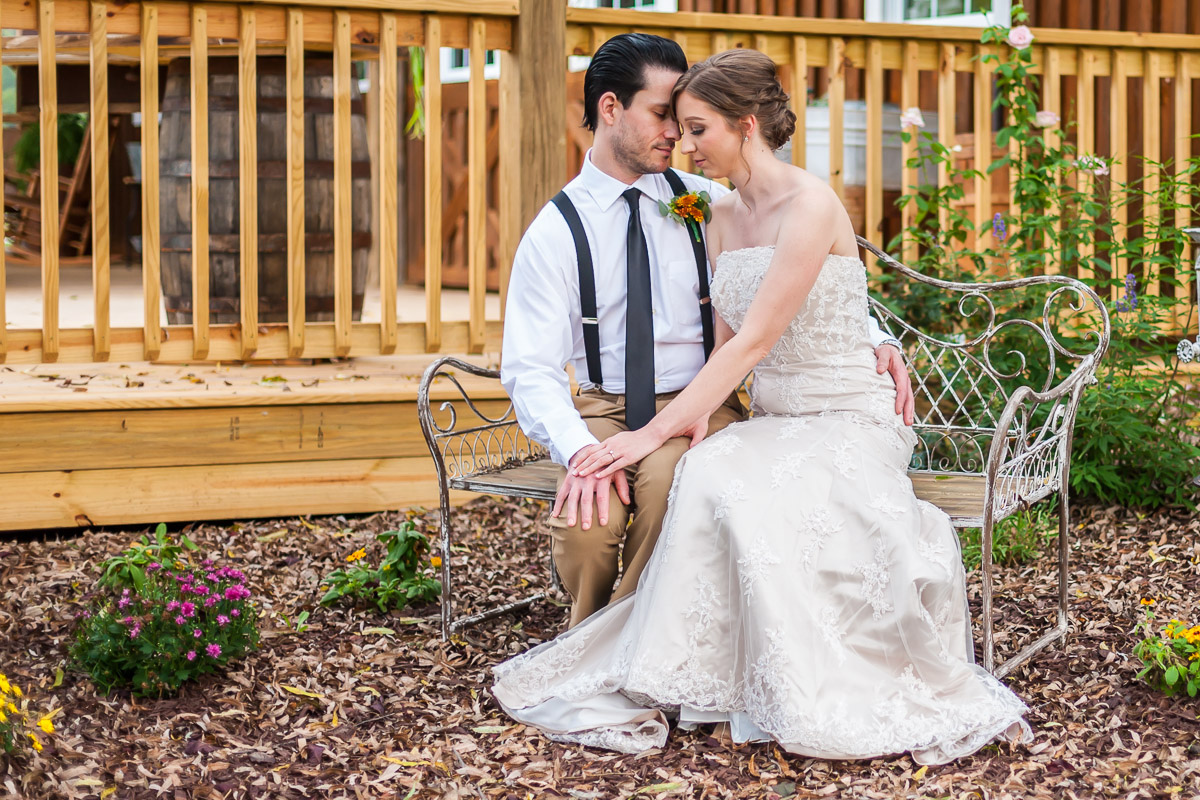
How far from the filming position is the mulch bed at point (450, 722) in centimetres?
248

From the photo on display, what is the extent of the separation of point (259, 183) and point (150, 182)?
0.80 meters

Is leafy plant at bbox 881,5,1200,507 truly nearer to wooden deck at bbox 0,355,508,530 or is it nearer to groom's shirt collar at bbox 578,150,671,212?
groom's shirt collar at bbox 578,150,671,212

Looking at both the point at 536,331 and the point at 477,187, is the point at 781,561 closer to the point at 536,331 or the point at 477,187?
the point at 536,331

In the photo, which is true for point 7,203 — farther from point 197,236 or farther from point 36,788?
point 36,788

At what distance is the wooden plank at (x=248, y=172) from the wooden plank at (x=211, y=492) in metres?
0.47

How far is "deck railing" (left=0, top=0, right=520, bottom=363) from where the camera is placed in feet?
13.3

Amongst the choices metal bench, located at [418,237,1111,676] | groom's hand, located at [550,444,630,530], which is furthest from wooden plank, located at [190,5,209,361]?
groom's hand, located at [550,444,630,530]

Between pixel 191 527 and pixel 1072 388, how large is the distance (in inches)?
112

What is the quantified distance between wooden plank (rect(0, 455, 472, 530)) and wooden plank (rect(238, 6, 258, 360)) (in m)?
0.47

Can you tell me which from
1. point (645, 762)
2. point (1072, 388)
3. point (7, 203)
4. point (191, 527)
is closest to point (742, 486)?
point (645, 762)

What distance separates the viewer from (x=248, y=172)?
4.28m

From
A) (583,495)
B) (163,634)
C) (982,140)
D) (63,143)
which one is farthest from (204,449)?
(63,143)

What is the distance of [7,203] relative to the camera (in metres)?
9.20

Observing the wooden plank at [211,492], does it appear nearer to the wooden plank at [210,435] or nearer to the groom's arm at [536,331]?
the wooden plank at [210,435]
